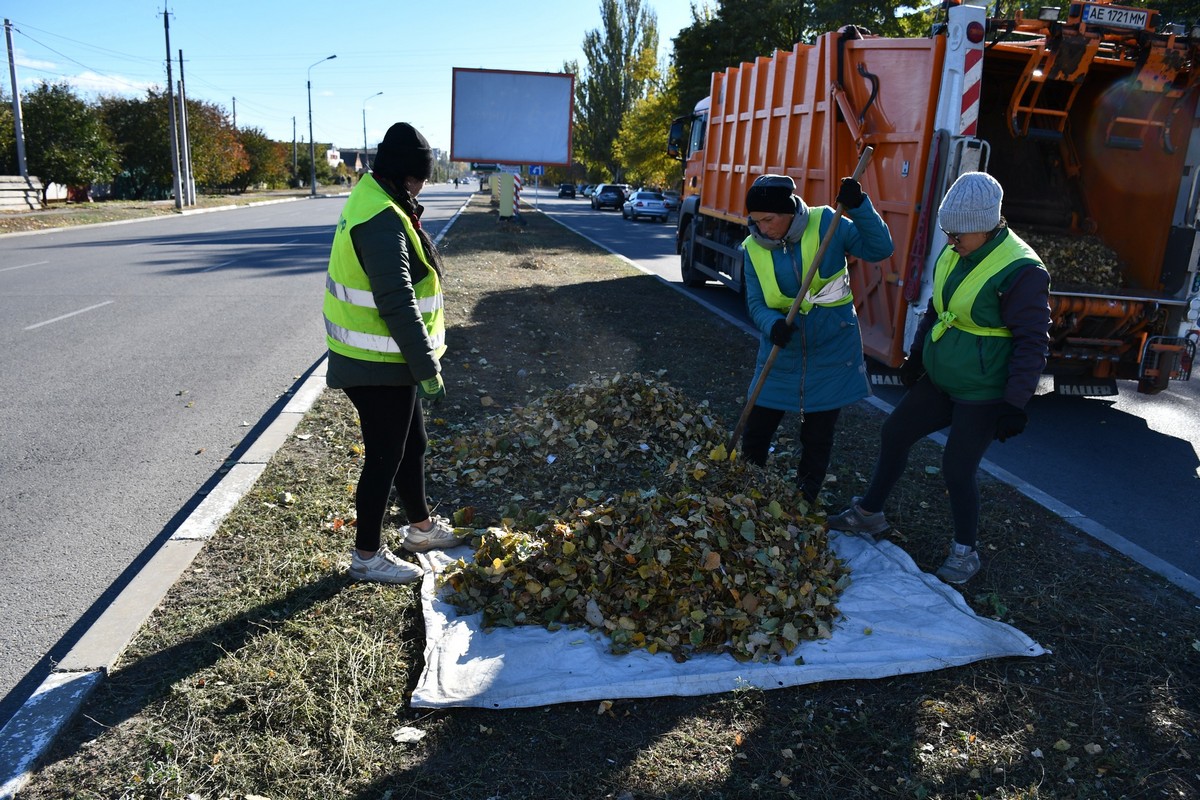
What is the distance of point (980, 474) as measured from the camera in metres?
5.40

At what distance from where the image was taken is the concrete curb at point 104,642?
2680 millimetres

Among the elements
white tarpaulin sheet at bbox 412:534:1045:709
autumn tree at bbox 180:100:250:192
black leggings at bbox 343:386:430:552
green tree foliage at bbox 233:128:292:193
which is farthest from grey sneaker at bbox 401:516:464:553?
green tree foliage at bbox 233:128:292:193

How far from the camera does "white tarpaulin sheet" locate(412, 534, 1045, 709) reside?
3045 millimetres

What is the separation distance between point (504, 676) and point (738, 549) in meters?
1.16

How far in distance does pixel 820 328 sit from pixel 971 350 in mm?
714

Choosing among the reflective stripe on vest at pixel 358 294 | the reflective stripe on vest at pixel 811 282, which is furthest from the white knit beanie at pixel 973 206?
the reflective stripe on vest at pixel 358 294

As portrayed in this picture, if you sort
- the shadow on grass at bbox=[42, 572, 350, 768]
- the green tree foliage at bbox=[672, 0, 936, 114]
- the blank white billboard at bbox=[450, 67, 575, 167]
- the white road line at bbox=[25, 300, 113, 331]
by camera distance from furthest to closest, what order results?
the green tree foliage at bbox=[672, 0, 936, 114], the blank white billboard at bbox=[450, 67, 575, 167], the white road line at bbox=[25, 300, 113, 331], the shadow on grass at bbox=[42, 572, 350, 768]

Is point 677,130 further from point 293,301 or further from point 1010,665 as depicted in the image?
point 1010,665

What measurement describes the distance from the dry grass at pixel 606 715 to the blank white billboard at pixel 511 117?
1989cm

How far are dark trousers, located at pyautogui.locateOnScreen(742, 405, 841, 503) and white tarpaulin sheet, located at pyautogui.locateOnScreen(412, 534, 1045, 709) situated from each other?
84cm

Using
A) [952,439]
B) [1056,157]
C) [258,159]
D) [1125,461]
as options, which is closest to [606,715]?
[952,439]

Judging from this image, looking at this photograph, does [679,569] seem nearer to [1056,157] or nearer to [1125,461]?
[1125,461]

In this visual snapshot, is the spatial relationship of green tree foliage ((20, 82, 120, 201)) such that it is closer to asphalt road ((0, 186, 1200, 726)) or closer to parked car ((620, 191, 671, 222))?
parked car ((620, 191, 671, 222))

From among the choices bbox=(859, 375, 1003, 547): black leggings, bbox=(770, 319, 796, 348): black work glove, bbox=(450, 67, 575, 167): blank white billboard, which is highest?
bbox=(450, 67, 575, 167): blank white billboard
